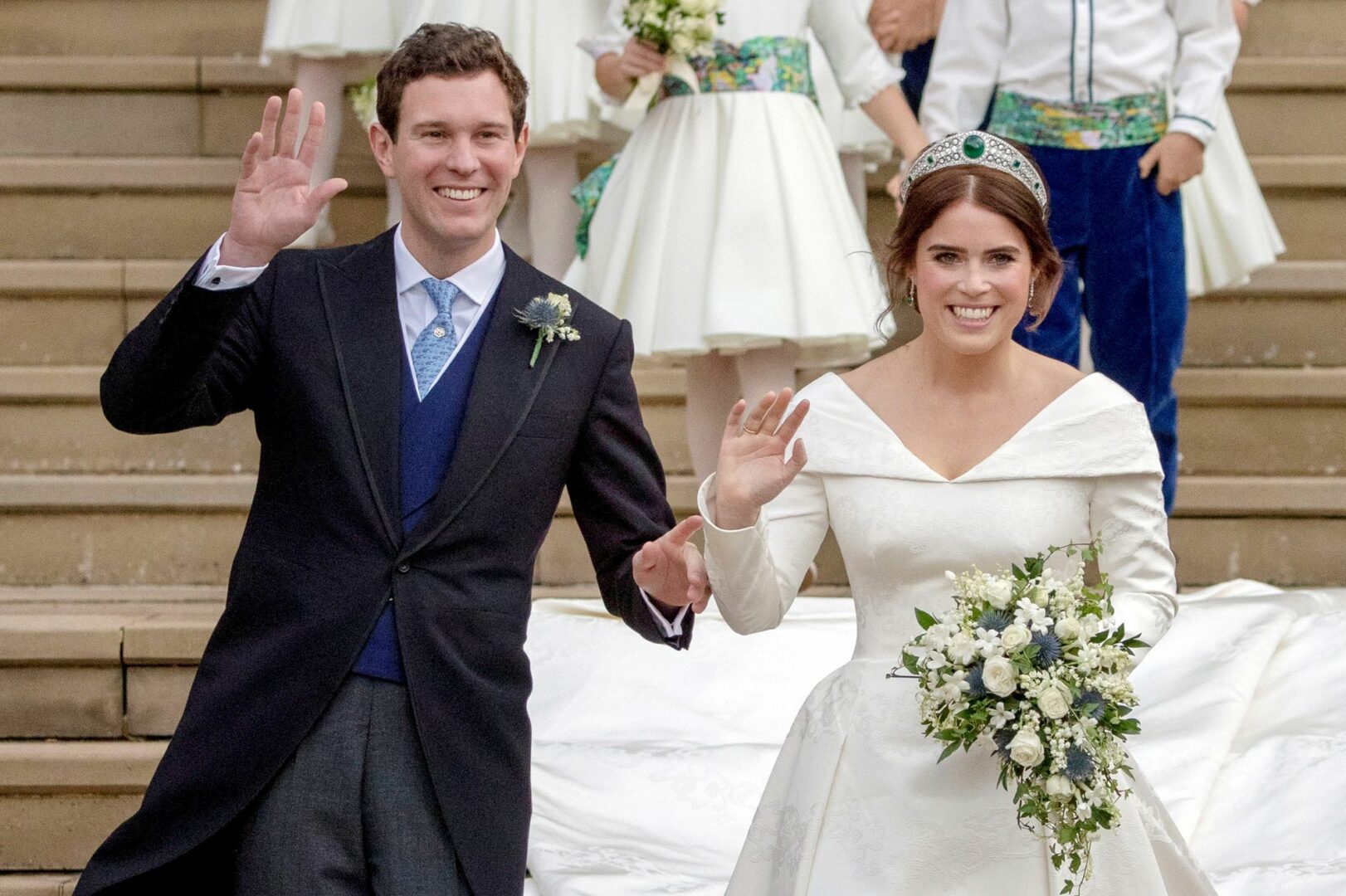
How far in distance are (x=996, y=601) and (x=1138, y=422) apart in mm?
496

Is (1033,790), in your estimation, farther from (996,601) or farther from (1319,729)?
(1319,729)

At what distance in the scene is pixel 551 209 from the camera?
6.30 meters

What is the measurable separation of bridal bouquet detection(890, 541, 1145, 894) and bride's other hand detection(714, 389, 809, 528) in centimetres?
29

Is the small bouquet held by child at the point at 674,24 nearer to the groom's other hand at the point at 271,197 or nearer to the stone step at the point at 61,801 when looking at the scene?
the stone step at the point at 61,801

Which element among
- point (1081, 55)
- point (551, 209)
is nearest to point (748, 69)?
point (1081, 55)

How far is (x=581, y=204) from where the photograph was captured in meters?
5.82

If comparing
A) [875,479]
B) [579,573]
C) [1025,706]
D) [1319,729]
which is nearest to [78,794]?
[579,573]

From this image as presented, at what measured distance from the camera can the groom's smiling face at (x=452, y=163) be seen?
3107 mm

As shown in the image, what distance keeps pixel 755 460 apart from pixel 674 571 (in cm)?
27

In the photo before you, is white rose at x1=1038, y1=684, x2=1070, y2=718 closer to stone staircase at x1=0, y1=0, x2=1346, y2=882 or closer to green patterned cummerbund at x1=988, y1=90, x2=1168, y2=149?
stone staircase at x1=0, y1=0, x2=1346, y2=882

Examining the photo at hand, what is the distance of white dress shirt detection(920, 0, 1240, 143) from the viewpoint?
5.30m

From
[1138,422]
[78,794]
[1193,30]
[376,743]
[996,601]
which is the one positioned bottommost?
[78,794]

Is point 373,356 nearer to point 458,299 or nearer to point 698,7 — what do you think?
point 458,299

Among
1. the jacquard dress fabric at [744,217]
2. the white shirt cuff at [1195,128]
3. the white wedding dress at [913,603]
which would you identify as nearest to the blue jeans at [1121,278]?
the white shirt cuff at [1195,128]
